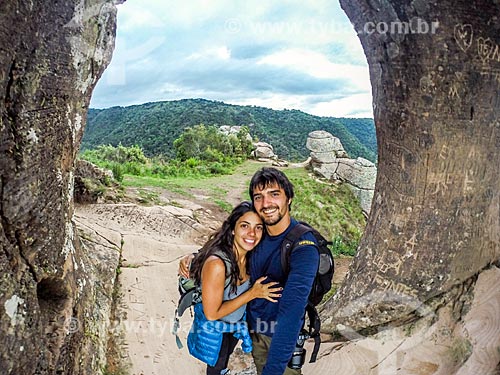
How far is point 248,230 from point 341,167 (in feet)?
41.7

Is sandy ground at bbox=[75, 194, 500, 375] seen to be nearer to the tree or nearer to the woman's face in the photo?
the tree

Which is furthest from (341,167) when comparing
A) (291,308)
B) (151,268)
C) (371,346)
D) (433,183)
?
(291,308)

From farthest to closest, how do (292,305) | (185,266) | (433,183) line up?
(433,183), (185,266), (292,305)

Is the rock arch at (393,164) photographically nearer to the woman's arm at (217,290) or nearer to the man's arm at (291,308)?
the woman's arm at (217,290)

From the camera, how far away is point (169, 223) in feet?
23.5

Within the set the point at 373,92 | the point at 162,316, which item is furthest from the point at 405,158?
the point at 162,316

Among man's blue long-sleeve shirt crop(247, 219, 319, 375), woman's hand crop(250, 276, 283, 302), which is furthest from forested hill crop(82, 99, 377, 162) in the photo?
man's blue long-sleeve shirt crop(247, 219, 319, 375)

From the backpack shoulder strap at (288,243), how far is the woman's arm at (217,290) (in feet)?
0.35

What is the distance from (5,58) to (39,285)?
3.59 feet

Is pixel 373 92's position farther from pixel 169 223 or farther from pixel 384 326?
pixel 169 223

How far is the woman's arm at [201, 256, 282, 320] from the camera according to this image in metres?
2.17

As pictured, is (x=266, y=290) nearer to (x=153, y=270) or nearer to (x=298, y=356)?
(x=298, y=356)

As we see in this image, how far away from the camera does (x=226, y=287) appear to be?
2293 mm

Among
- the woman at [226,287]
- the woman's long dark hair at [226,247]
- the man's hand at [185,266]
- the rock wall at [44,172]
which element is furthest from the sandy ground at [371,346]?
the woman's long dark hair at [226,247]
